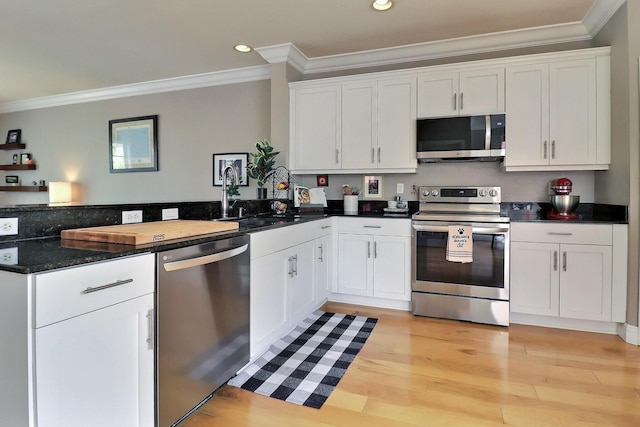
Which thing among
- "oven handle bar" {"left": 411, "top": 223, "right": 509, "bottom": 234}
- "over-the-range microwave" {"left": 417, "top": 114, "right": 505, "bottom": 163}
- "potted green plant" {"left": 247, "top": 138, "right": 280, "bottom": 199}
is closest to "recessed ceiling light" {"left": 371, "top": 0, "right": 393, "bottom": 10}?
"over-the-range microwave" {"left": 417, "top": 114, "right": 505, "bottom": 163}

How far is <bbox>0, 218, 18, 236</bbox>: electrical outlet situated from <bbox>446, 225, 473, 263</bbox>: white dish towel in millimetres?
2722

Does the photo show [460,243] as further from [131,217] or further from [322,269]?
[131,217]

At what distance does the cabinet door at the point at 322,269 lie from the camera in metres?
2.98

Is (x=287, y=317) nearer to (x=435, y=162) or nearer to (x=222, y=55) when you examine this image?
(x=435, y=162)

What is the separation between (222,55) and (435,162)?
8.03ft

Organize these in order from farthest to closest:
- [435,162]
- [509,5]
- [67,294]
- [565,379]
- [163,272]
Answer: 1. [435,162]
2. [509,5]
3. [565,379]
4. [163,272]
5. [67,294]

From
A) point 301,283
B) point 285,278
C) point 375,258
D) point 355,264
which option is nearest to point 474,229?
point 375,258

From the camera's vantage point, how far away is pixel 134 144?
186 inches

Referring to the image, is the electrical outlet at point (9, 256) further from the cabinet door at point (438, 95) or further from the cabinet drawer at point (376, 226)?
the cabinet door at point (438, 95)

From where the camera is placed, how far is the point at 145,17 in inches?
114

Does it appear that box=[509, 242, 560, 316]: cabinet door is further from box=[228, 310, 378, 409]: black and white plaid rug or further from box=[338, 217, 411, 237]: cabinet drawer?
box=[228, 310, 378, 409]: black and white plaid rug

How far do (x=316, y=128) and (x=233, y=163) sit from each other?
1.17 meters

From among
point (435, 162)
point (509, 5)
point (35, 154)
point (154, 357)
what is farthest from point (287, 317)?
point (35, 154)

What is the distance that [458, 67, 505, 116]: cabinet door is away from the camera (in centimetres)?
303
